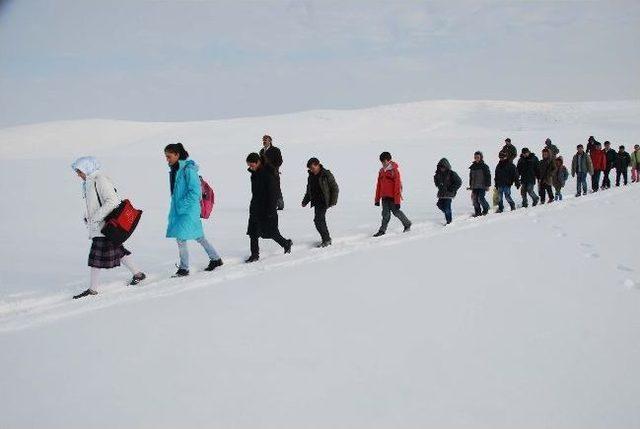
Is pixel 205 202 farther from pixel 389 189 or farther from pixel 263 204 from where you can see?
pixel 389 189

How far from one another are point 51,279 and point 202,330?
13.5ft

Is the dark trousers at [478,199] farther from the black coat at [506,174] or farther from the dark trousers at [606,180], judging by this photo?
the dark trousers at [606,180]

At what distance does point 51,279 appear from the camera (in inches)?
280

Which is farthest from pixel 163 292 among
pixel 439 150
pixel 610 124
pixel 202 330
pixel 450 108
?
pixel 450 108

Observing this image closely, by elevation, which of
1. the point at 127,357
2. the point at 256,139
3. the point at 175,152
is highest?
the point at 256,139

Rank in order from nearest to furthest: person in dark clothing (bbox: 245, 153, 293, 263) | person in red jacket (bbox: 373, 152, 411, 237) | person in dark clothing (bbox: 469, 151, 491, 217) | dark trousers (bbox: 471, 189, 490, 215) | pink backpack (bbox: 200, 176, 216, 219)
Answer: pink backpack (bbox: 200, 176, 216, 219) → person in dark clothing (bbox: 245, 153, 293, 263) → person in red jacket (bbox: 373, 152, 411, 237) → person in dark clothing (bbox: 469, 151, 491, 217) → dark trousers (bbox: 471, 189, 490, 215)

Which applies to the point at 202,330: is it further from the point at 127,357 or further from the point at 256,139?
the point at 256,139

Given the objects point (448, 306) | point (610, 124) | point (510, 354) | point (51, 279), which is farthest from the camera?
point (610, 124)

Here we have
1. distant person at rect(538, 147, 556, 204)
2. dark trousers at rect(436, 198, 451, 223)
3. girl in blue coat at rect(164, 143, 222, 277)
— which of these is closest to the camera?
girl in blue coat at rect(164, 143, 222, 277)

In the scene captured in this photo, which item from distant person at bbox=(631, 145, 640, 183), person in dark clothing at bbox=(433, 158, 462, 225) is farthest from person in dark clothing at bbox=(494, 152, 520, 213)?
distant person at bbox=(631, 145, 640, 183)

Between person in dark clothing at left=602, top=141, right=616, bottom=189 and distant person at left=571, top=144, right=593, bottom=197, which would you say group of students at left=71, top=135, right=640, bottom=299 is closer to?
distant person at left=571, top=144, right=593, bottom=197

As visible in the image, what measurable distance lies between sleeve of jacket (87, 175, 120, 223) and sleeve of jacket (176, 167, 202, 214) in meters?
0.75

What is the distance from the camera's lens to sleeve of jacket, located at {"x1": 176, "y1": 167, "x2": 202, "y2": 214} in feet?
20.6

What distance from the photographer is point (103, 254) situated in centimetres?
592
